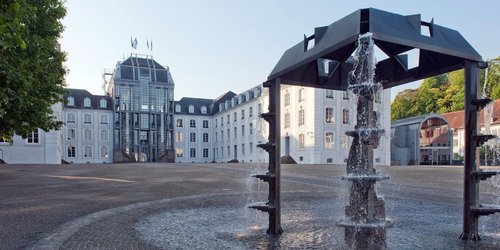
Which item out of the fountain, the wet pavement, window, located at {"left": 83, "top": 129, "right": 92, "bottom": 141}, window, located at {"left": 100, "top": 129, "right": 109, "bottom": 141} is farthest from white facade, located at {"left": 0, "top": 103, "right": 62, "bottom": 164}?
the fountain

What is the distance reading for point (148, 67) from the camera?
71.4 meters

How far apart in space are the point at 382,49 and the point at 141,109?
6703 cm

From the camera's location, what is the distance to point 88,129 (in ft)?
229

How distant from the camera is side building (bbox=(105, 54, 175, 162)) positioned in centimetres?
6938

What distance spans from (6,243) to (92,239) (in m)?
1.20

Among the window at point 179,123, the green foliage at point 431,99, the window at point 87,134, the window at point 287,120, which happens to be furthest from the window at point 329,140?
the window at point 87,134

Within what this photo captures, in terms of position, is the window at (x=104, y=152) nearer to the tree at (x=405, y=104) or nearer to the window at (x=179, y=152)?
the window at (x=179, y=152)

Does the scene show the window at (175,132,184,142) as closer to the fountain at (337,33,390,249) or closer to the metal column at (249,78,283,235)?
the metal column at (249,78,283,235)

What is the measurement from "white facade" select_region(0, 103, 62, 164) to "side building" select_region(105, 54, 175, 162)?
29.1 metres

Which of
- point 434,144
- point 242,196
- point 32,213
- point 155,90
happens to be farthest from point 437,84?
point 32,213

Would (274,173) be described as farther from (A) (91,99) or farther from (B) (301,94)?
(A) (91,99)

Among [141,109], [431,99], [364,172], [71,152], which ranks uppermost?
[431,99]

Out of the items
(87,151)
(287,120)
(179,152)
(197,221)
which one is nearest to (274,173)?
(197,221)

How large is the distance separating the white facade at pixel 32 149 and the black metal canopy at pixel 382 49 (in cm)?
3642
